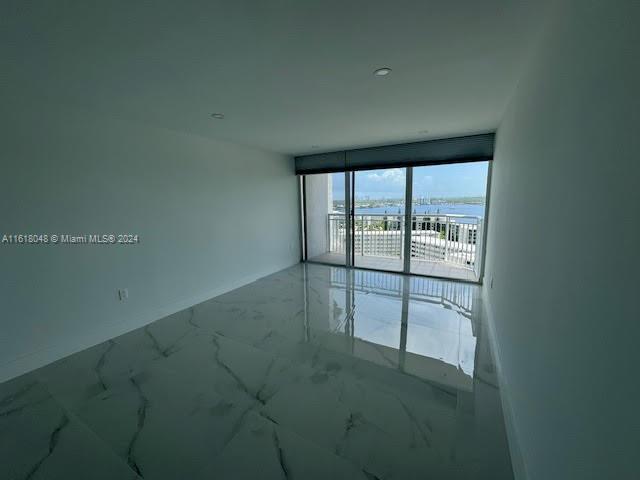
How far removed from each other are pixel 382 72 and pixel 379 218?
3807 millimetres

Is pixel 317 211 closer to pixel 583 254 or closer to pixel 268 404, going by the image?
pixel 268 404

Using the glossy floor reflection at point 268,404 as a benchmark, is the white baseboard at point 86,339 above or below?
above

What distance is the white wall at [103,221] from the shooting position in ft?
6.89

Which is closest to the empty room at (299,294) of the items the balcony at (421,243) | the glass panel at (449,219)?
the glass panel at (449,219)

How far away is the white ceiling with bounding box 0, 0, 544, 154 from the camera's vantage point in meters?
1.20

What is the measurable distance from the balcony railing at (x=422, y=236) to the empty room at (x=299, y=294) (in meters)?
1.12

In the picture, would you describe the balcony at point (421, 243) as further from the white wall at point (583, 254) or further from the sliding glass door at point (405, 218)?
the white wall at point (583, 254)

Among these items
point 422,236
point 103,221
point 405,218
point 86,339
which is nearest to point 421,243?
point 422,236

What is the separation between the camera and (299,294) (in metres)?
3.82

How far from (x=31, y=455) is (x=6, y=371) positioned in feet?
3.23

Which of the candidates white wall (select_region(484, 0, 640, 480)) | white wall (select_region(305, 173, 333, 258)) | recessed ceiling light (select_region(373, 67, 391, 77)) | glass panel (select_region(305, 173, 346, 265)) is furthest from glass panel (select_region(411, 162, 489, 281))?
white wall (select_region(484, 0, 640, 480))

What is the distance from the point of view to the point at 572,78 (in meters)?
0.96

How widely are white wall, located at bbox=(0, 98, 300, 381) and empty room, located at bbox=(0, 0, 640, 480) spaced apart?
0.02 metres

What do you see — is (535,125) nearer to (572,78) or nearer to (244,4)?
(572,78)
